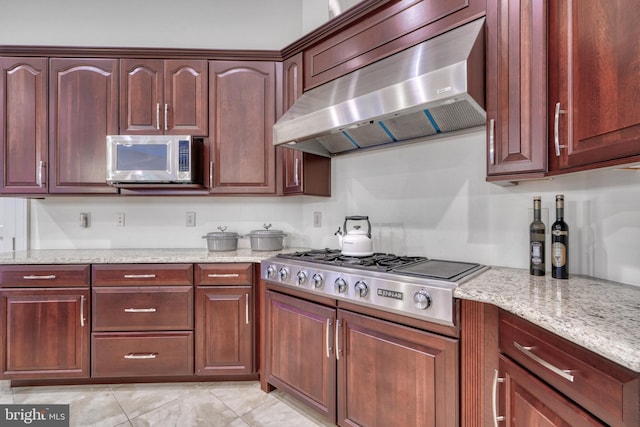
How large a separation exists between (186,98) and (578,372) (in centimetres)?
264

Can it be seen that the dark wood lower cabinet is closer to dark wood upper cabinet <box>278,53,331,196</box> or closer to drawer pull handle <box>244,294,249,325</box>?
drawer pull handle <box>244,294,249,325</box>

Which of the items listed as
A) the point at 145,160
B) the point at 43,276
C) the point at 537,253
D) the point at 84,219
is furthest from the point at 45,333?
the point at 537,253

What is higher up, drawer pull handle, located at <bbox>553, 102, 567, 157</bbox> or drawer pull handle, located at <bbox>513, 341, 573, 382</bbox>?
drawer pull handle, located at <bbox>553, 102, 567, 157</bbox>

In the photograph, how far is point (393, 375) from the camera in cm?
139

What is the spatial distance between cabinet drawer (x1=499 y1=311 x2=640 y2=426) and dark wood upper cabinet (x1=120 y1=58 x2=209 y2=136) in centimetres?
230

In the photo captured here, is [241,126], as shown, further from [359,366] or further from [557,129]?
[557,129]

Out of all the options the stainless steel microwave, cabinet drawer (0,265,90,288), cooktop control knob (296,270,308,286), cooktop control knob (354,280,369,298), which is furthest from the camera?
the stainless steel microwave

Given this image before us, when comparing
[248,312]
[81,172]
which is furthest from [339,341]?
[81,172]

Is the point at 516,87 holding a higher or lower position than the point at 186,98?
lower

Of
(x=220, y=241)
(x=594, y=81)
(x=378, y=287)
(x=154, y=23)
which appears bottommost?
(x=378, y=287)

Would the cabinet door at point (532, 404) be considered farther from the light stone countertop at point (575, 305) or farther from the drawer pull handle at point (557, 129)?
the drawer pull handle at point (557, 129)

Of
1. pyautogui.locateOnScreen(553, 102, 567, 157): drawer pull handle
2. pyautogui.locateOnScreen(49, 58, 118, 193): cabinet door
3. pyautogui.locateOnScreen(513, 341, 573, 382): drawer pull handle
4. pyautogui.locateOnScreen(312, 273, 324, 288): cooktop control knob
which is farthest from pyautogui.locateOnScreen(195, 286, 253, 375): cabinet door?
pyautogui.locateOnScreen(553, 102, 567, 157): drawer pull handle

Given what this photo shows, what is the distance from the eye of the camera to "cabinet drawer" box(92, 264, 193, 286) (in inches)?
81.2

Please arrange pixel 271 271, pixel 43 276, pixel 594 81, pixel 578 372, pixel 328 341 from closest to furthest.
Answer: pixel 578 372 → pixel 594 81 → pixel 328 341 → pixel 271 271 → pixel 43 276
